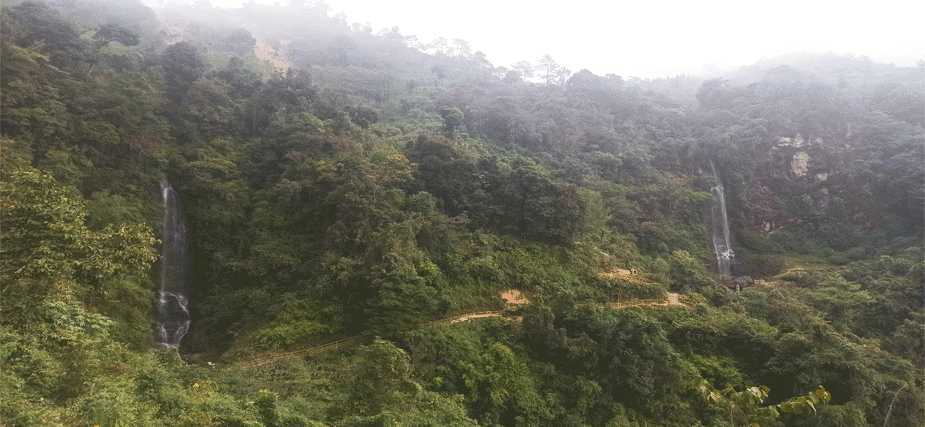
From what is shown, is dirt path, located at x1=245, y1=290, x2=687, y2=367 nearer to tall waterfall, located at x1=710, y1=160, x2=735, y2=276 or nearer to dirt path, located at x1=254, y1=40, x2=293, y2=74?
tall waterfall, located at x1=710, y1=160, x2=735, y2=276

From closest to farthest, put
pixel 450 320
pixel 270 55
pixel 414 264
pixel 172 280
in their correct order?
pixel 450 320
pixel 414 264
pixel 172 280
pixel 270 55

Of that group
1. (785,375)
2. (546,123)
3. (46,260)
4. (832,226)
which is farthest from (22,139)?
(832,226)

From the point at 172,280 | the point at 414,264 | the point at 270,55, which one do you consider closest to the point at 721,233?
the point at 414,264

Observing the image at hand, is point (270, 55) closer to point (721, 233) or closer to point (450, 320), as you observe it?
point (450, 320)

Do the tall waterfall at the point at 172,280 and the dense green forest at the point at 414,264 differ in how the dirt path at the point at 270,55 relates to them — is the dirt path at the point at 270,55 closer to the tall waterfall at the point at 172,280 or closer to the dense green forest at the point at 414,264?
the dense green forest at the point at 414,264

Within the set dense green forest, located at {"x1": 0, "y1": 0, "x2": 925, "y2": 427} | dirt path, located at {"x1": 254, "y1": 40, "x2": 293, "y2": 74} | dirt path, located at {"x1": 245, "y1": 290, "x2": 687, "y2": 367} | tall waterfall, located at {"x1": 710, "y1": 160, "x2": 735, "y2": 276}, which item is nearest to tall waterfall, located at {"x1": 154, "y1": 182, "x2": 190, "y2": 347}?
dense green forest, located at {"x1": 0, "y1": 0, "x2": 925, "y2": 427}
